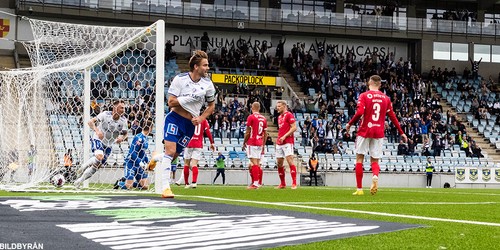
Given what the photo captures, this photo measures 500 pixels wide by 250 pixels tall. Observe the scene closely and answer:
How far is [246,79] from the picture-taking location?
40.4 metres

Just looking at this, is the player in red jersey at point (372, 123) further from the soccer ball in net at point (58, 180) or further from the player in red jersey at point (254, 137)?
the soccer ball in net at point (58, 180)

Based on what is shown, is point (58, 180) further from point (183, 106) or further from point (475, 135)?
point (475, 135)

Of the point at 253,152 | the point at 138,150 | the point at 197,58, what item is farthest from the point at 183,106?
the point at 253,152

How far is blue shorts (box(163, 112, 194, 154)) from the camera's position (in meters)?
10.0

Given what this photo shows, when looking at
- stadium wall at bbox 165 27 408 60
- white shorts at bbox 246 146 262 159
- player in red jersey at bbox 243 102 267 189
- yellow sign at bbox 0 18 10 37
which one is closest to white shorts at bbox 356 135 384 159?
player in red jersey at bbox 243 102 267 189

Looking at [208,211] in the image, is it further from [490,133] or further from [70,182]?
[490,133]

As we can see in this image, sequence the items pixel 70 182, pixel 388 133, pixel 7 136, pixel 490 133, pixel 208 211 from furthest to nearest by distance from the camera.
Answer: pixel 490 133
pixel 388 133
pixel 7 136
pixel 70 182
pixel 208 211

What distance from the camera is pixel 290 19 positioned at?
1709 inches

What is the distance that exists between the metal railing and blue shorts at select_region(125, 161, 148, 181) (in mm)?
24800

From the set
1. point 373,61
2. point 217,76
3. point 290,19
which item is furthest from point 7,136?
point 373,61

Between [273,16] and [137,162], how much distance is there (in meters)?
28.3

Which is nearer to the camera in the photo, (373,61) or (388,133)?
(388,133)

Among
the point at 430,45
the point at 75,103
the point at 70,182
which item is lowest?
the point at 70,182

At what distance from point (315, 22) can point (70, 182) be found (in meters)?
29.6
